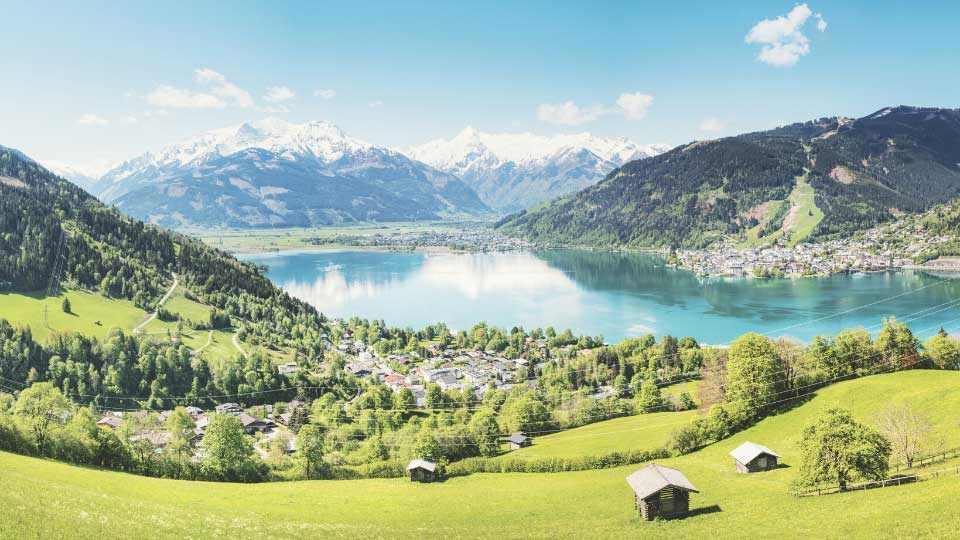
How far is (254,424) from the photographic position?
189ft

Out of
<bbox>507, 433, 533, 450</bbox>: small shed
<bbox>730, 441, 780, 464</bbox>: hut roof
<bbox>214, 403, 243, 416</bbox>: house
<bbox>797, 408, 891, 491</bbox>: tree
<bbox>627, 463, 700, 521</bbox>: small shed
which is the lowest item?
<bbox>214, 403, 243, 416</bbox>: house

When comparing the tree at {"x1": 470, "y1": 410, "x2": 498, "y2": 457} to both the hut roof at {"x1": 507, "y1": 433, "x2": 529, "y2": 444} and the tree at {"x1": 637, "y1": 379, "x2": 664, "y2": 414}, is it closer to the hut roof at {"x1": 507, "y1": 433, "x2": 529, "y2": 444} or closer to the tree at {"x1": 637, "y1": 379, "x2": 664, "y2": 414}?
the hut roof at {"x1": 507, "y1": 433, "x2": 529, "y2": 444}

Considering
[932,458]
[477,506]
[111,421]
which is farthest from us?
[111,421]

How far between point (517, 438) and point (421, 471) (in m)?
14.5

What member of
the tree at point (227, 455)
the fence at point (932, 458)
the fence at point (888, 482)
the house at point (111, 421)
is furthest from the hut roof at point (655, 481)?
the house at point (111, 421)

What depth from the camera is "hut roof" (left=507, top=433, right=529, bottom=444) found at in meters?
48.2

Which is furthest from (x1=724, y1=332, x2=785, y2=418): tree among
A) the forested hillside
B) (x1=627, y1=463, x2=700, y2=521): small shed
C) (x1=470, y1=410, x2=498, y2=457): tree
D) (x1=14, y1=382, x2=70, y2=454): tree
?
the forested hillside

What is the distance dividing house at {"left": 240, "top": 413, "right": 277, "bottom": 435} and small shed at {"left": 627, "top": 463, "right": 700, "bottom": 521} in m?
45.1

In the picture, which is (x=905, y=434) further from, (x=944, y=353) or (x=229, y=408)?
(x=229, y=408)

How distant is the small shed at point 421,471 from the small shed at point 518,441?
40.9 ft

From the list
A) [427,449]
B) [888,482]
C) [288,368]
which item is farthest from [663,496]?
[288,368]

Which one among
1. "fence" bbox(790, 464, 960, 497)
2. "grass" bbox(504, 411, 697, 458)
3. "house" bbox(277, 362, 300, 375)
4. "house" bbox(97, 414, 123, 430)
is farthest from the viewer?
"house" bbox(277, 362, 300, 375)

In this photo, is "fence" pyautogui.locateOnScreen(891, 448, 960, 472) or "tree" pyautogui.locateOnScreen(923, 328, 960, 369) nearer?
"fence" pyautogui.locateOnScreen(891, 448, 960, 472)

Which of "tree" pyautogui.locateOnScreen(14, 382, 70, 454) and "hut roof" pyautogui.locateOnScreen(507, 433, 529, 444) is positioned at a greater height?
"tree" pyautogui.locateOnScreen(14, 382, 70, 454)
